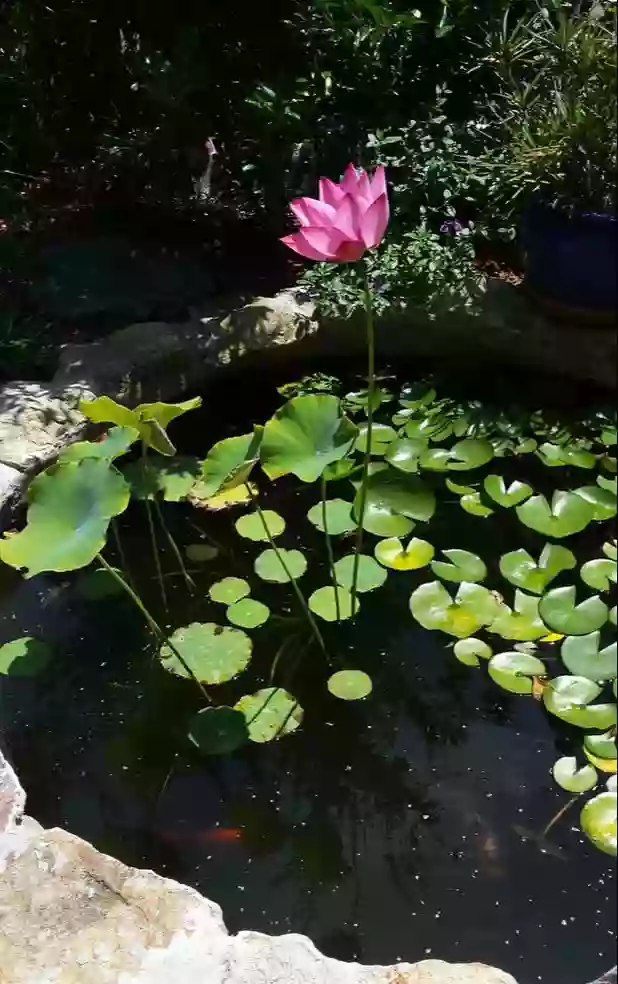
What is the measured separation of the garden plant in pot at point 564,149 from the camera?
1.65 meters

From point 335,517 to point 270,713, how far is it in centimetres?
45

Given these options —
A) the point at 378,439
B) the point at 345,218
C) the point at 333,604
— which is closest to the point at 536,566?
the point at 333,604

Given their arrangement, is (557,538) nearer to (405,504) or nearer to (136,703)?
(405,504)

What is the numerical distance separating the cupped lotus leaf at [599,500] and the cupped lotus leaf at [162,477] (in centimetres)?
78

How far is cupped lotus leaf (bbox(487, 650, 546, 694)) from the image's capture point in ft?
4.61

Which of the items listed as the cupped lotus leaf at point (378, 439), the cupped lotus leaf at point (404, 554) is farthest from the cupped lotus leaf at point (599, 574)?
the cupped lotus leaf at point (378, 439)

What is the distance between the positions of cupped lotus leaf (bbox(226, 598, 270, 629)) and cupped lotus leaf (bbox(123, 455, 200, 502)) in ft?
1.03

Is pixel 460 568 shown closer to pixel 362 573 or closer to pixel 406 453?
pixel 362 573

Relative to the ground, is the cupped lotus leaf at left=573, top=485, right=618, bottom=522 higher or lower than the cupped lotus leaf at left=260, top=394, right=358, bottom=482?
lower

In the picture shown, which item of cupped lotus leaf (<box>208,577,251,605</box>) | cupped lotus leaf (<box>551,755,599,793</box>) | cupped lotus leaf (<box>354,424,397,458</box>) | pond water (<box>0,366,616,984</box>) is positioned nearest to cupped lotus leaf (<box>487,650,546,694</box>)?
pond water (<box>0,366,616,984</box>)

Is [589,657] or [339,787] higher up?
[589,657]

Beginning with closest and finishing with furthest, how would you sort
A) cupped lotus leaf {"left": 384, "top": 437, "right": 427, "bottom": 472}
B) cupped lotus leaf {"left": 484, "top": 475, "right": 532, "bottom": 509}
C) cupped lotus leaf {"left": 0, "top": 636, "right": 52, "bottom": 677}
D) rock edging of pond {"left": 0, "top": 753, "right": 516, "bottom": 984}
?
rock edging of pond {"left": 0, "top": 753, "right": 516, "bottom": 984}, cupped lotus leaf {"left": 0, "top": 636, "right": 52, "bottom": 677}, cupped lotus leaf {"left": 484, "top": 475, "right": 532, "bottom": 509}, cupped lotus leaf {"left": 384, "top": 437, "right": 427, "bottom": 472}

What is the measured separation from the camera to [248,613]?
1566mm

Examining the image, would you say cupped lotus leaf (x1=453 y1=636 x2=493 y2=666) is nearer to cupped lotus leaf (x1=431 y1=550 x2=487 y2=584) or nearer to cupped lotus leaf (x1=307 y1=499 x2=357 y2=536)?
cupped lotus leaf (x1=431 y1=550 x2=487 y2=584)
